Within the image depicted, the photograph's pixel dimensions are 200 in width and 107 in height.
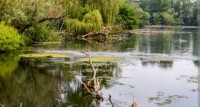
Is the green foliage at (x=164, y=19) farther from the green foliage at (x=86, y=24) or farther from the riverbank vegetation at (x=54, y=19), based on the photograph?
the green foliage at (x=86, y=24)

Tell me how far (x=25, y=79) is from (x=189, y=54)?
17.0 meters

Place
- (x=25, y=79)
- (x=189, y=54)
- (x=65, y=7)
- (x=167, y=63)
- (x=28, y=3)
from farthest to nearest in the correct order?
(x=65, y=7) → (x=28, y=3) → (x=189, y=54) → (x=167, y=63) → (x=25, y=79)

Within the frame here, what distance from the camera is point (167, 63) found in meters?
24.8

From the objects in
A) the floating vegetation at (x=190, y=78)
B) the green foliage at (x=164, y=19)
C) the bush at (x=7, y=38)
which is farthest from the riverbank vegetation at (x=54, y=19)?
the green foliage at (x=164, y=19)

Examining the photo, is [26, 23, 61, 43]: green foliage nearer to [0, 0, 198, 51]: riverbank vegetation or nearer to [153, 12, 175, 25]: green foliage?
[0, 0, 198, 51]: riverbank vegetation

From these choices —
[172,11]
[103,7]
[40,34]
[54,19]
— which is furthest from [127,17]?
[172,11]

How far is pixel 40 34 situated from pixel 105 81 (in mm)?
21565

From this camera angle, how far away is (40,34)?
38469 mm

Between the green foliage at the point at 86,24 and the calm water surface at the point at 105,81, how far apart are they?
18611mm

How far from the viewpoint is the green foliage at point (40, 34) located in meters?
37.1

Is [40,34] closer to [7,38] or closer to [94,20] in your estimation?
[7,38]

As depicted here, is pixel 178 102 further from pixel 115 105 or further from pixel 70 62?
pixel 70 62

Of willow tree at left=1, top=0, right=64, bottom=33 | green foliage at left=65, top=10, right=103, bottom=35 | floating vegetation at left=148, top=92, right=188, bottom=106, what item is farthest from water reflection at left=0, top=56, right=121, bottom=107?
green foliage at left=65, top=10, right=103, bottom=35

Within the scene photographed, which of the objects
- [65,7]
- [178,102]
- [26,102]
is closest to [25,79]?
[26,102]
